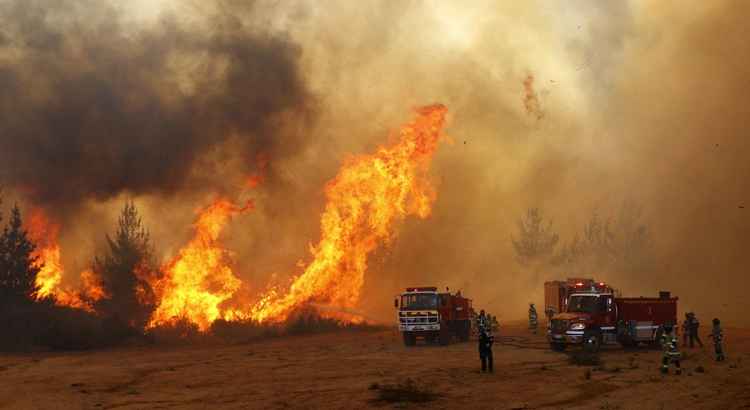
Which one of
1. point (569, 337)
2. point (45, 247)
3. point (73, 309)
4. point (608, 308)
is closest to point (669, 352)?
point (569, 337)

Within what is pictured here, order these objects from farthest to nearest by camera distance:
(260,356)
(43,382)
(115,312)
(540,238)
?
(540,238) → (115,312) → (260,356) → (43,382)

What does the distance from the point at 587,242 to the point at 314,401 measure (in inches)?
2705

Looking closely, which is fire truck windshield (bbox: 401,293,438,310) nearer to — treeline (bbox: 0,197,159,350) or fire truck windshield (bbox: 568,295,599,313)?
fire truck windshield (bbox: 568,295,599,313)

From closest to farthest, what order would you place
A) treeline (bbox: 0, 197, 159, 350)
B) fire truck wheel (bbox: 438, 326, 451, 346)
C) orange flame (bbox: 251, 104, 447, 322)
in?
1. fire truck wheel (bbox: 438, 326, 451, 346)
2. treeline (bbox: 0, 197, 159, 350)
3. orange flame (bbox: 251, 104, 447, 322)

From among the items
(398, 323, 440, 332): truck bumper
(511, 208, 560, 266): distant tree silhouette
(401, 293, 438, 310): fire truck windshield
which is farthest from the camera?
(511, 208, 560, 266): distant tree silhouette

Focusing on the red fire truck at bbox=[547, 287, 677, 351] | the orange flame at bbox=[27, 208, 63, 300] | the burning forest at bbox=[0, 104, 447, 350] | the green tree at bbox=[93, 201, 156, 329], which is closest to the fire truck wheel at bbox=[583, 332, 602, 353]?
the red fire truck at bbox=[547, 287, 677, 351]

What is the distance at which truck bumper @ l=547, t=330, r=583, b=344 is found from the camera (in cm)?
2800

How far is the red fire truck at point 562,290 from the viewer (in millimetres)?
33344

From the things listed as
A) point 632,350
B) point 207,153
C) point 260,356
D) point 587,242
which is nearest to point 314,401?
point 260,356

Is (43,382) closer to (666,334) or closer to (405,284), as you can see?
(666,334)

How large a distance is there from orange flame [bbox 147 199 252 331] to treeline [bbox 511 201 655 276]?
43.7m

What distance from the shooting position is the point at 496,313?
69.1m

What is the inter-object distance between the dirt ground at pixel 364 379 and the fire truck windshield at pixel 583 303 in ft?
6.75

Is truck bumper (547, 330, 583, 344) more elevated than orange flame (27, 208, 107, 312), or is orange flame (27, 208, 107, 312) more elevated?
orange flame (27, 208, 107, 312)
